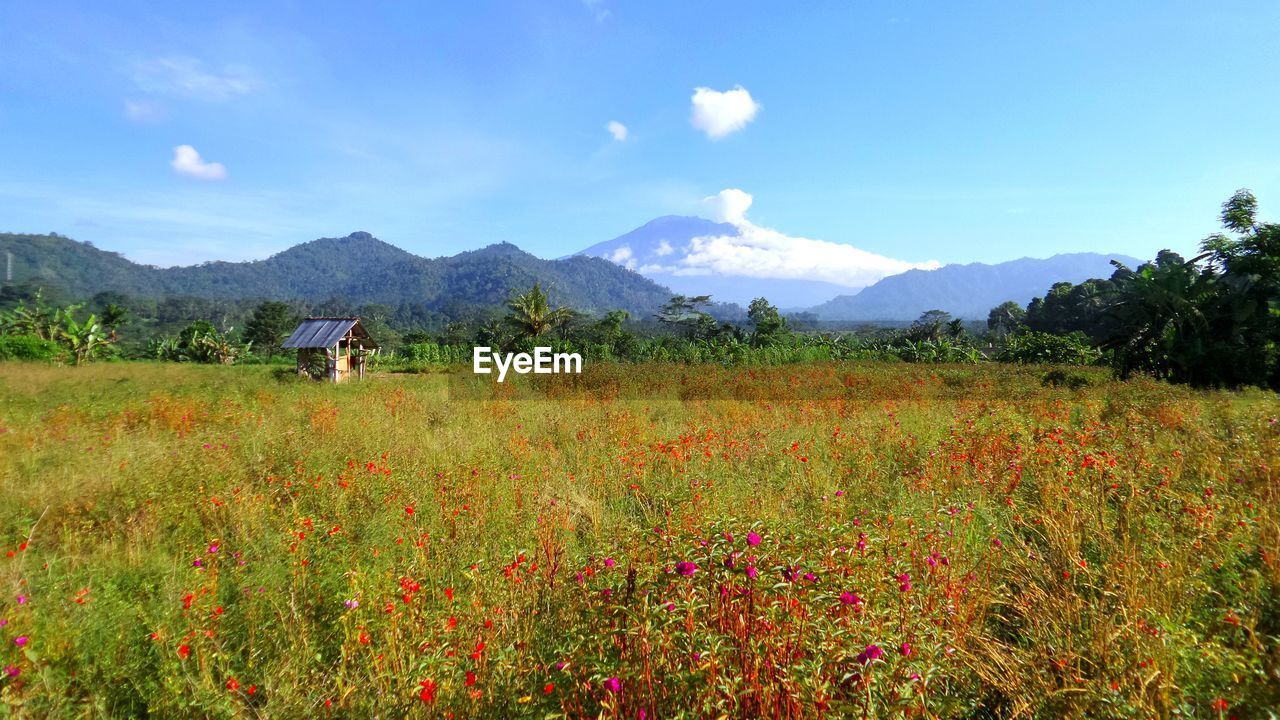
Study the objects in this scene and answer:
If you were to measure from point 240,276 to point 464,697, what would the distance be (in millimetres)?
217478

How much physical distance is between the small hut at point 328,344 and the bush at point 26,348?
9.94m

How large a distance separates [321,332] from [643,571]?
63.5ft

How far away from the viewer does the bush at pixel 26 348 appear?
18.9 m

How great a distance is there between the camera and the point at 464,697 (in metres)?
1.93

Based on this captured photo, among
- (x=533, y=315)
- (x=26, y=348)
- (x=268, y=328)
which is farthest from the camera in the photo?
(x=268, y=328)

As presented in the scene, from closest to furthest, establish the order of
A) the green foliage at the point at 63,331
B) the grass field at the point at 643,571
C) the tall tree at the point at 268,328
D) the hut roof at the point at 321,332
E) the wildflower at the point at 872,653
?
the wildflower at the point at 872,653 < the grass field at the point at 643,571 < the hut roof at the point at 321,332 < the green foliage at the point at 63,331 < the tall tree at the point at 268,328

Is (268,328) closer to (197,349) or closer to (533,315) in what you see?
(197,349)

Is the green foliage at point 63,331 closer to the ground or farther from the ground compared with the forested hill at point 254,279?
closer to the ground

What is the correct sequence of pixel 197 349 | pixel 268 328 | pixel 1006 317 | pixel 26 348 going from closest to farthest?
pixel 26 348, pixel 197 349, pixel 268 328, pixel 1006 317

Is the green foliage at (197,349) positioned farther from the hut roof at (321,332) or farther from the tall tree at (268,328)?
the hut roof at (321,332)

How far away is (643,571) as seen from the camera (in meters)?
2.01

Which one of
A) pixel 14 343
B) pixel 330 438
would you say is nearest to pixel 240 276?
pixel 14 343

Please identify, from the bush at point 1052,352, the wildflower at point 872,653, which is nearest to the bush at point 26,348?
the wildflower at point 872,653

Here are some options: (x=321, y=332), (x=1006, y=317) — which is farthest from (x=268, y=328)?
(x=1006, y=317)
